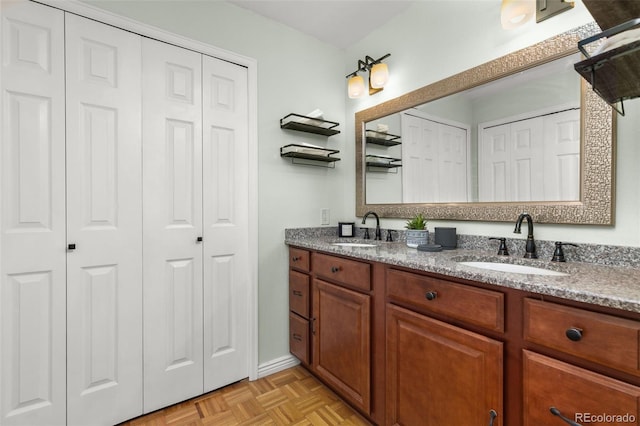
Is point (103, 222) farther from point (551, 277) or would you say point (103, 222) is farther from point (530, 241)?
point (530, 241)

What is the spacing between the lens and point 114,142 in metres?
1.58

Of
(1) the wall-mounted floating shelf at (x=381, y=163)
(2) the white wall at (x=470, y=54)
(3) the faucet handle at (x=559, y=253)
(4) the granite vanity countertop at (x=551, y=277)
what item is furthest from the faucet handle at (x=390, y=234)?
(3) the faucet handle at (x=559, y=253)

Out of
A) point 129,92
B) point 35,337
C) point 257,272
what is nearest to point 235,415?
point 257,272

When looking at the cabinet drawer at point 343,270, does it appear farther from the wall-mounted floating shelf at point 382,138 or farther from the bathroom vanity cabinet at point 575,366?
the wall-mounted floating shelf at point 382,138

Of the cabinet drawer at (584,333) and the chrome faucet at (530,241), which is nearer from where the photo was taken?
the cabinet drawer at (584,333)

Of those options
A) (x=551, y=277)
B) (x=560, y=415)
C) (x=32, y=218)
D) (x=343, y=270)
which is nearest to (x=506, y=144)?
(x=551, y=277)

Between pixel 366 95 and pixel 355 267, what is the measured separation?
1.44m

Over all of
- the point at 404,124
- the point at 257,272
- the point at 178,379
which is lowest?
the point at 178,379

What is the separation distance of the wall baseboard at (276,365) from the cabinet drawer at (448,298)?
1.18 meters

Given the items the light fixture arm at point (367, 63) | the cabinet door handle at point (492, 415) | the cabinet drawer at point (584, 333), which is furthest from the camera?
the light fixture arm at point (367, 63)

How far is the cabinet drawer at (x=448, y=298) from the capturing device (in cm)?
101

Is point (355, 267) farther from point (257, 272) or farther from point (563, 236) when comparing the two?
point (563, 236)

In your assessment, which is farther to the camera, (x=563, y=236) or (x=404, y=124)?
(x=404, y=124)

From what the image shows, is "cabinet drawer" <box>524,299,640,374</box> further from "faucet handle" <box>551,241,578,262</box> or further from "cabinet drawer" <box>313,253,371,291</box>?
"cabinet drawer" <box>313,253,371,291</box>
